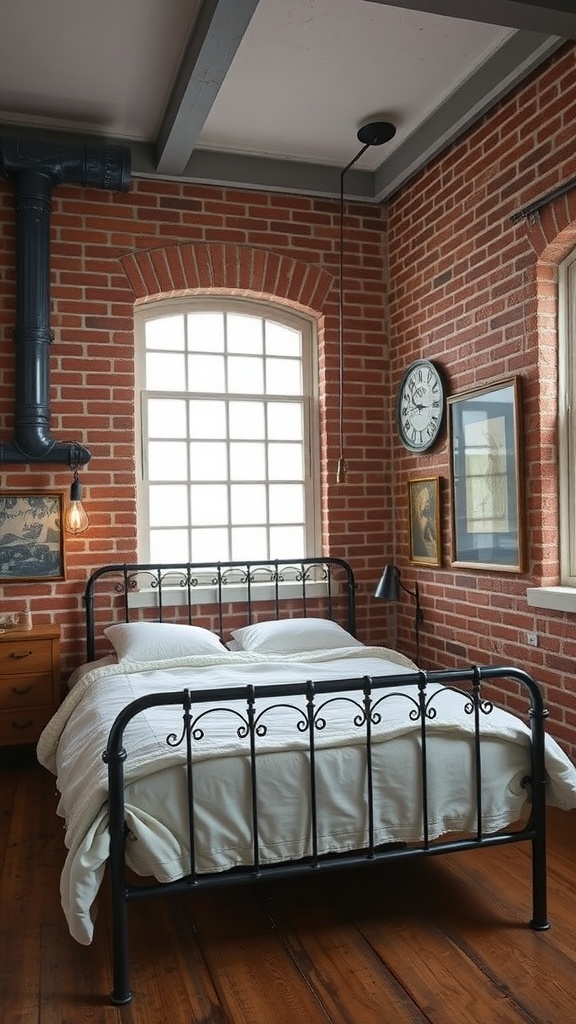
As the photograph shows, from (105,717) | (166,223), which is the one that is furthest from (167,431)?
(105,717)

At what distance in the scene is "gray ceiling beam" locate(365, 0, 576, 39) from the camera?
2.84 metres

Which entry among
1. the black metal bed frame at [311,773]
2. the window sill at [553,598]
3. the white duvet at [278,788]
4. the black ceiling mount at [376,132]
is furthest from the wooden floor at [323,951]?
the black ceiling mount at [376,132]

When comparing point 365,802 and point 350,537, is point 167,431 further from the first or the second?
point 365,802

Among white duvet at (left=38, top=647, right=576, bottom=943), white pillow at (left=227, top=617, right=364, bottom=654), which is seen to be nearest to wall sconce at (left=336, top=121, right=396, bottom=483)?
white pillow at (left=227, top=617, right=364, bottom=654)

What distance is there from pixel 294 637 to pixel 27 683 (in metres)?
1.34

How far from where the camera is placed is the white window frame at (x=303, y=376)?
4.62 meters

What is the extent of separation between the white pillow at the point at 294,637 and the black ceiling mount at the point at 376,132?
2610 millimetres

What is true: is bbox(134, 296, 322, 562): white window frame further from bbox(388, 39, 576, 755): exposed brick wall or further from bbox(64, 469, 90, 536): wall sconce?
bbox(388, 39, 576, 755): exposed brick wall

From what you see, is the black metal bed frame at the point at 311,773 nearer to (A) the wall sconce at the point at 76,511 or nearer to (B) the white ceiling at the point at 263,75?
(A) the wall sconce at the point at 76,511

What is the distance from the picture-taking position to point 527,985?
2.13 metres

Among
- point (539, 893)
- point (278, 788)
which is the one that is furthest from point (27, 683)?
point (539, 893)

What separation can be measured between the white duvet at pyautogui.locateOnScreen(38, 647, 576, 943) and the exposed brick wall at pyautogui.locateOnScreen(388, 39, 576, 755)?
1.00m

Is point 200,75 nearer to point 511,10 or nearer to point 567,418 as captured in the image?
point 511,10

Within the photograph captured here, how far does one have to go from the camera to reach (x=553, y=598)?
134 inches
